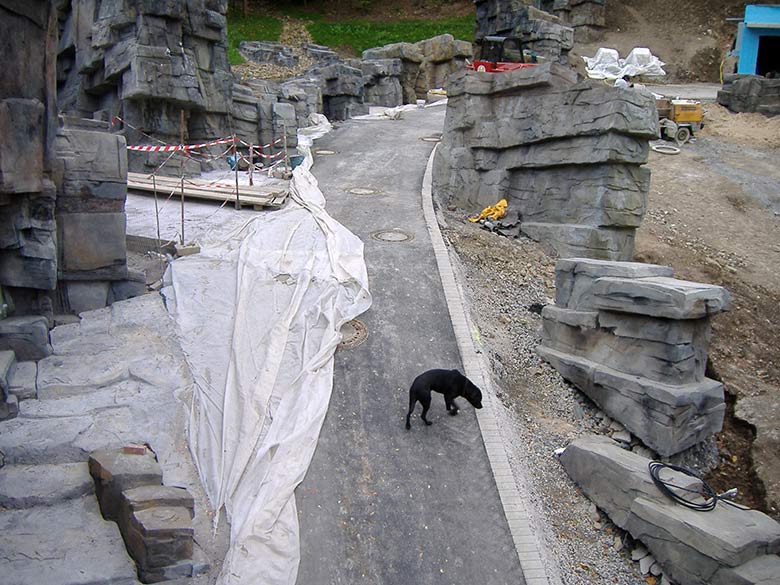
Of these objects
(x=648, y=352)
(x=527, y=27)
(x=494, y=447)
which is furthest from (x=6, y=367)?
(x=527, y=27)

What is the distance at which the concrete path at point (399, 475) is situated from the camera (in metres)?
6.59

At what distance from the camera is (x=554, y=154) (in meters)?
14.6

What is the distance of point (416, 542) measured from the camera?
6.81m

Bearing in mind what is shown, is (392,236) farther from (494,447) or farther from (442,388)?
(494,447)

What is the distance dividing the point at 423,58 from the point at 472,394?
29.0m

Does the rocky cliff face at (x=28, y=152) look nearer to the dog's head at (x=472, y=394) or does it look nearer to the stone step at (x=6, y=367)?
the stone step at (x=6, y=367)

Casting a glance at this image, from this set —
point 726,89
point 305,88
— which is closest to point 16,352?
point 305,88

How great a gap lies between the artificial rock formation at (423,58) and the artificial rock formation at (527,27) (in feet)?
4.65

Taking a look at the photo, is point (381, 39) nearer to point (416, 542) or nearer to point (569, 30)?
point (569, 30)

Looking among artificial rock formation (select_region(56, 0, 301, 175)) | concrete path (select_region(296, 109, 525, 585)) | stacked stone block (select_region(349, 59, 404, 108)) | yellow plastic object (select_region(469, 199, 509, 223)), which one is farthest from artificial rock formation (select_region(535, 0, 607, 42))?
concrete path (select_region(296, 109, 525, 585))

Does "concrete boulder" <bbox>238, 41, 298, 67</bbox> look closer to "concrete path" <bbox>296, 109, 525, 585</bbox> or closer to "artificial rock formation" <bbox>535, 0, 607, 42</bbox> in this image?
"artificial rock formation" <bbox>535, 0, 607, 42</bbox>

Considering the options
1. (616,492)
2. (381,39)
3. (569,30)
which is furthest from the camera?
(381,39)

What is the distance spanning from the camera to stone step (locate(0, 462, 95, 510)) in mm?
6216

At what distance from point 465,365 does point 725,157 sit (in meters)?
17.1
